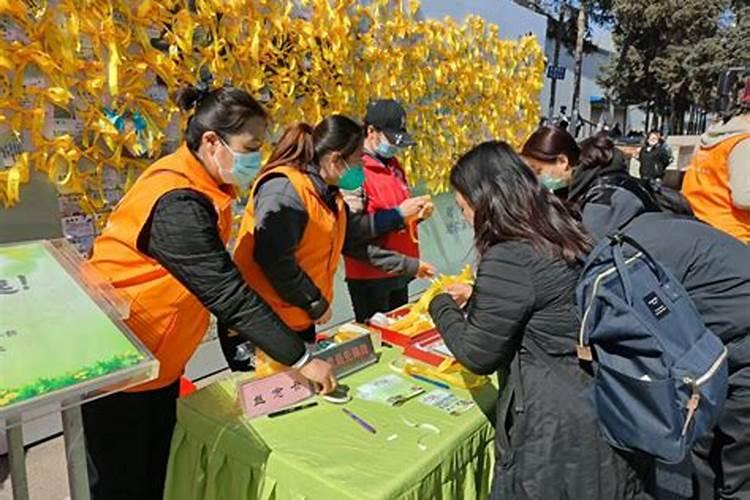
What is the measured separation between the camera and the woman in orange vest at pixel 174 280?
4.30 ft

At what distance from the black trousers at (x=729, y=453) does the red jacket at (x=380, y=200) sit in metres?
1.33

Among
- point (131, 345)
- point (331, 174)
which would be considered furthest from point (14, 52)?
point (131, 345)

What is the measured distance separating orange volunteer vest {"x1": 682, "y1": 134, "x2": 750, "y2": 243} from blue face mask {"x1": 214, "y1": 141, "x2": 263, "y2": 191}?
5.77 feet

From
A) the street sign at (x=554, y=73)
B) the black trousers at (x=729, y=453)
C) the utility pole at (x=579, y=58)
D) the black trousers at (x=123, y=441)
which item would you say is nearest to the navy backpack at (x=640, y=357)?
the black trousers at (x=729, y=453)

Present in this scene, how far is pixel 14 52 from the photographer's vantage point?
1921 mm

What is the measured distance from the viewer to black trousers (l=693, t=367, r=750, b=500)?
1642mm

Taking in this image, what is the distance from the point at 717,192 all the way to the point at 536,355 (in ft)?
4.78

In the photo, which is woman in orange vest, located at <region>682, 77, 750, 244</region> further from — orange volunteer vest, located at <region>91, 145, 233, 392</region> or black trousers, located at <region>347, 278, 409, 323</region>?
orange volunteer vest, located at <region>91, 145, 233, 392</region>

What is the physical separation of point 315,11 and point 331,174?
5.23ft

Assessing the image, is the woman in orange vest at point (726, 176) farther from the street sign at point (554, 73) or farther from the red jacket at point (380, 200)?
the street sign at point (554, 73)

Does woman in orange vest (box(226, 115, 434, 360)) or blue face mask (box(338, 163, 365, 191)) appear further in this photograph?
blue face mask (box(338, 163, 365, 191))

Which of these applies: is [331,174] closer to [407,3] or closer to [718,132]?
[718,132]

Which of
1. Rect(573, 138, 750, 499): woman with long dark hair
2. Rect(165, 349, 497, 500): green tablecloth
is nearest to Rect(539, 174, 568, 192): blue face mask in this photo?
Rect(573, 138, 750, 499): woman with long dark hair

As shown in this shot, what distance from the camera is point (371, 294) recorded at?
8.61 feet
